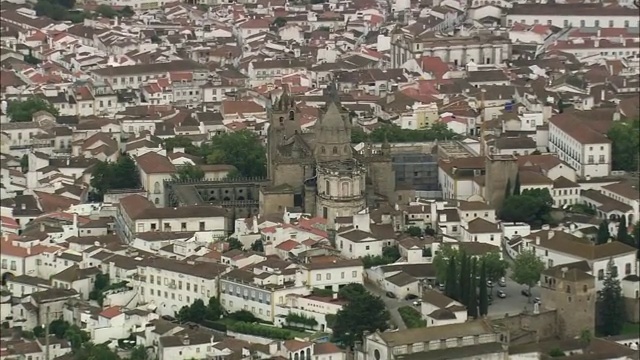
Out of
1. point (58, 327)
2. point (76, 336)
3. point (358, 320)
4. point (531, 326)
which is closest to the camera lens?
point (358, 320)

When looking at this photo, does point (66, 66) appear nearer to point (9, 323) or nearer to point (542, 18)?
point (542, 18)

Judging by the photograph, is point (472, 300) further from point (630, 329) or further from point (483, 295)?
point (630, 329)

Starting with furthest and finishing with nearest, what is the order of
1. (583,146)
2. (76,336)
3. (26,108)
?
(26,108), (583,146), (76,336)

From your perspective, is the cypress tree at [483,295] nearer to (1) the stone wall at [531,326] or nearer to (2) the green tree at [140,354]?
(1) the stone wall at [531,326]

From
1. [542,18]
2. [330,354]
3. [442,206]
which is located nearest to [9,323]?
[330,354]

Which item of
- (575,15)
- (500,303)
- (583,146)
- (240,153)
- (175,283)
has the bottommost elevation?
(500,303)

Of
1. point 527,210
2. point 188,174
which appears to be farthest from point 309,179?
point 527,210

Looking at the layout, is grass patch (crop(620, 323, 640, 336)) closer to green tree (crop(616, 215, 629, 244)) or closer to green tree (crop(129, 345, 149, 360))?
green tree (crop(616, 215, 629, 244))
